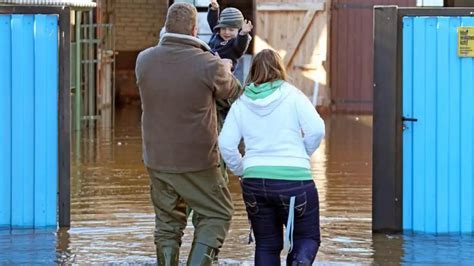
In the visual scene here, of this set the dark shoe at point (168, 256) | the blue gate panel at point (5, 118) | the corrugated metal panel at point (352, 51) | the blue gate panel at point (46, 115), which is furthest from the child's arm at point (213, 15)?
the corrugated metal panel at point (352, 51)

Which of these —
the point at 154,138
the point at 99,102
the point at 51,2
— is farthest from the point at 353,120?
the point at 154,138

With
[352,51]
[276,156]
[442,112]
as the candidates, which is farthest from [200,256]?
[352,51]

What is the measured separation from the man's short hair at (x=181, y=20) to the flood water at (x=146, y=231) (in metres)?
1.84

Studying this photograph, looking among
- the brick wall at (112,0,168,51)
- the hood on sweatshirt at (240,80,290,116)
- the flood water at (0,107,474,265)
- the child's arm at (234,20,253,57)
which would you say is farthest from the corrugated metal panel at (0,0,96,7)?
the brick wall at (112,0,168,51)

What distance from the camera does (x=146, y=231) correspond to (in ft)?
30.2

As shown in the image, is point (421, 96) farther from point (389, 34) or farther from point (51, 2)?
point (51, 2)

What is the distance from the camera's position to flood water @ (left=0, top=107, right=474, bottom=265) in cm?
820

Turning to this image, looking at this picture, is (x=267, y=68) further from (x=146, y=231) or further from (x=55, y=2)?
(x=55, y=2)

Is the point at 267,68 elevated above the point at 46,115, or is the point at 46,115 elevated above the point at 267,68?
the point at 267,68

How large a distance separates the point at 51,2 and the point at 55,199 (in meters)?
5.01

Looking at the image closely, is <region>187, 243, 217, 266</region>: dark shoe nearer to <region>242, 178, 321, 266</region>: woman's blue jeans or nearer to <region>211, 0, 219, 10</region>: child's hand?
A: <region>242, 178, 321, 266</region>: woman's blue jeans

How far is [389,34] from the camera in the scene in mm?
8867

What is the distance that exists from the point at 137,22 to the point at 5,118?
15195 millimetres

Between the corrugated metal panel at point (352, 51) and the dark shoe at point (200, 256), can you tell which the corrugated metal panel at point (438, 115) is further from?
the corrugated metal panel at point (352, 51)
